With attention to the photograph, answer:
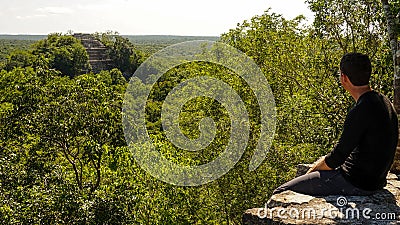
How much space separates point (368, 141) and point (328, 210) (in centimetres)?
78

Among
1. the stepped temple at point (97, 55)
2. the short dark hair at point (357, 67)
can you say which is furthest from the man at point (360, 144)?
the stepped temple at point (97, 55)

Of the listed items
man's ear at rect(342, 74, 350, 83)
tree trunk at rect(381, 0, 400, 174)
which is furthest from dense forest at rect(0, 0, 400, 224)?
man's ear at rect(342, 74, 350, 83)

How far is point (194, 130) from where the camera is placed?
52.1 ft

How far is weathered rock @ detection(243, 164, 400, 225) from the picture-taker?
4.07 m

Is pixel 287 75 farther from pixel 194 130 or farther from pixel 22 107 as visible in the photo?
pixel 22 107

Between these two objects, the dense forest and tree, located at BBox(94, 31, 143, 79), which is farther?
tree, located at BBox(94, 31, 143, 79)

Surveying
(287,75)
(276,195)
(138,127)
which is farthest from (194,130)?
(276,195)

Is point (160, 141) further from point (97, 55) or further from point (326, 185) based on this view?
point (97, 55)

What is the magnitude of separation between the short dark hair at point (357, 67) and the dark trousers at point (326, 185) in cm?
99

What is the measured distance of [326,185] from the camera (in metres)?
4.53

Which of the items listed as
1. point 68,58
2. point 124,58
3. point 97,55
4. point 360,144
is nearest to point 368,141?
point 360,144

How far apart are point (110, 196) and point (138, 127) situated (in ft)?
12.9

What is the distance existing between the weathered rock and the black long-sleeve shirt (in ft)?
0.77

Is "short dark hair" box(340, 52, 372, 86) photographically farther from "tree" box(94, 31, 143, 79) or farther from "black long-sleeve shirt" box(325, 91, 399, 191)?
"tree" box(94, 31, 143, 79)
